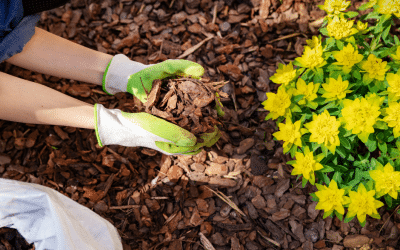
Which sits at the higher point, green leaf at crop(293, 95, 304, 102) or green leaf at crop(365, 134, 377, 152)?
green leaf at crop(293, 95, 304, 102)

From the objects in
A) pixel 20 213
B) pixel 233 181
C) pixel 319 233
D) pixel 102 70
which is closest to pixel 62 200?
pixel 20 213

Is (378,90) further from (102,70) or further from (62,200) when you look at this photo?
(62,200)

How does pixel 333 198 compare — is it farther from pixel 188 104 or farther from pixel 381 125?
pixel 188 104

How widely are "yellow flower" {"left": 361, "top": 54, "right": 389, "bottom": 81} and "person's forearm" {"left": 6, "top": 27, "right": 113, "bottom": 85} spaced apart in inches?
59.9

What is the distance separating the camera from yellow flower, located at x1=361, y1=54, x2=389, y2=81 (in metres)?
1.35

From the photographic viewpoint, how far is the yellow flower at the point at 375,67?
1.35 metres

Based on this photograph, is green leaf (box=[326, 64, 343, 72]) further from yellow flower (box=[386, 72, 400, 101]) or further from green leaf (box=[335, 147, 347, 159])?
green leaf (box=[335, 147, 347, 159])

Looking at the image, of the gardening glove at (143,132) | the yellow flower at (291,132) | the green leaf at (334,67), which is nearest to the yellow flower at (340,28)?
the green leaf at (334,67)

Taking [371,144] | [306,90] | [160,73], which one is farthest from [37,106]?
[371,144]

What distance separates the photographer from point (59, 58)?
1796 mm

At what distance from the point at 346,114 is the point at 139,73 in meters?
1.20

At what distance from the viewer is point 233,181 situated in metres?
1.88

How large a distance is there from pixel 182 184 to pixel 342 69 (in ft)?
3.84

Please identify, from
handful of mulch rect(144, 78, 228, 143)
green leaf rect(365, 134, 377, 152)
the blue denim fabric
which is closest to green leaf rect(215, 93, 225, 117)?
handful of mulch rect(144, 78, 228, 143)
